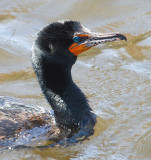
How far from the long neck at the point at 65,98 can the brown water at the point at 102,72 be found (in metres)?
→ 0.37

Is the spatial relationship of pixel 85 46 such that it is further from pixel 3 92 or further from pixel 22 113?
pixel 3 92

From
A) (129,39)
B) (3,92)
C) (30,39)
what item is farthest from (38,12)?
(3,92)

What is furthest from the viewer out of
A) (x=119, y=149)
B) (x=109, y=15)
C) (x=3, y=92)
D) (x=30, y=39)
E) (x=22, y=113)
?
(x=109, y=15)

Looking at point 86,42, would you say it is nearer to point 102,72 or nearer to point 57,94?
point 57,94

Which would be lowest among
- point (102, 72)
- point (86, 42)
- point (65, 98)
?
point (65, 98)

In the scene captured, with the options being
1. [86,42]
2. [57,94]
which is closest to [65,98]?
[57,94]

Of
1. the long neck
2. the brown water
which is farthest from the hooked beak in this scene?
the brown water

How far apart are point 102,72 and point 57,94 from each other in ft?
7.28

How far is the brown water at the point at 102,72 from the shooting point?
7.20 m

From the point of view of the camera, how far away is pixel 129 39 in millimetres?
10805

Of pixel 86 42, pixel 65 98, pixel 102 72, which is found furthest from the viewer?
pixel 102 72

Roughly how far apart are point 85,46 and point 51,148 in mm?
1586

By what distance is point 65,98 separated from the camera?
749 centimetres

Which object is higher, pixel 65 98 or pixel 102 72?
pixel 102 72
